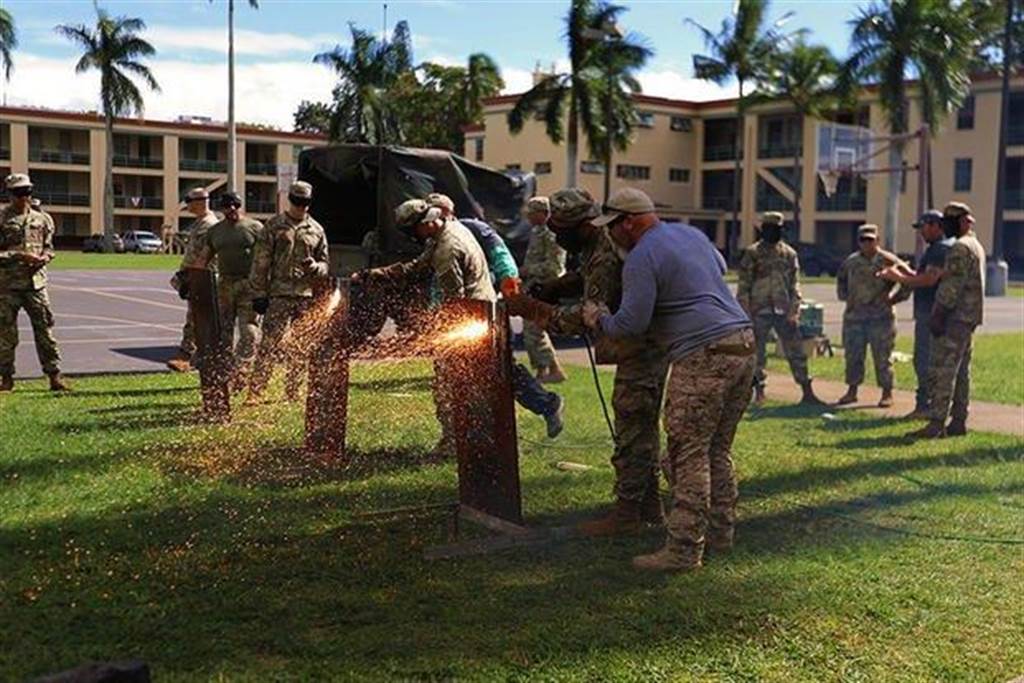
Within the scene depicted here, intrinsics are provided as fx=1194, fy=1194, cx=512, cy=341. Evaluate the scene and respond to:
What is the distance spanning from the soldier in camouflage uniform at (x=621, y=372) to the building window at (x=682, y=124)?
193 ft

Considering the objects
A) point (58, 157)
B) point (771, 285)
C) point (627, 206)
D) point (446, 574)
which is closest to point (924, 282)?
point (771, 285)

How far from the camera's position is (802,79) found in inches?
2014

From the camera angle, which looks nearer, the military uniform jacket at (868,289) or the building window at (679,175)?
the military uniform jacket at (868,289)

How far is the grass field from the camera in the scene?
173 inches

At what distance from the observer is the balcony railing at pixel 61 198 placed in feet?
211

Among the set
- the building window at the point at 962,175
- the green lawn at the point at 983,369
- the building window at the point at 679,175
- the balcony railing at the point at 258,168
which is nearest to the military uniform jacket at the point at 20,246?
the green lawn at the point at 983,369

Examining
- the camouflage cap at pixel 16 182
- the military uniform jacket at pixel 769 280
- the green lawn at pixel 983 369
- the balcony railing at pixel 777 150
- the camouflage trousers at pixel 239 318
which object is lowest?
the green lawn at pixel 983 369

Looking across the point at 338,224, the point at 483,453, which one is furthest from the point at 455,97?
the point at 483,453

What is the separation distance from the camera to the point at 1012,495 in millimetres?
7648

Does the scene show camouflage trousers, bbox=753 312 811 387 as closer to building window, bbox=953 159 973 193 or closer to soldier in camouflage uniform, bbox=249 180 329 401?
soldier in camouflage uniform, bbox=249 180 329 401

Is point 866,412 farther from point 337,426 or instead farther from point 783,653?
point 783,653

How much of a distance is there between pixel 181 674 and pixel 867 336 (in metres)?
8.75

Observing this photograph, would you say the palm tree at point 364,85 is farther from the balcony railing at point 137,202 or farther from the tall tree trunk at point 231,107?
the balcony railing at point 137,202

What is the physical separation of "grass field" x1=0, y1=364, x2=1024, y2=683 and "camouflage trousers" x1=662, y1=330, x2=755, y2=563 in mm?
285
